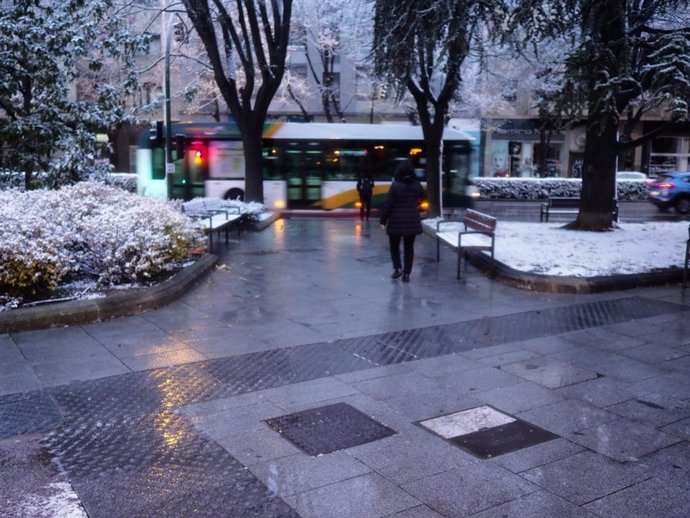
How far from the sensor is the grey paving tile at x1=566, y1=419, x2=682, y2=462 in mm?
4770

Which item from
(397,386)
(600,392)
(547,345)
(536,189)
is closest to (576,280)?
(547,345)

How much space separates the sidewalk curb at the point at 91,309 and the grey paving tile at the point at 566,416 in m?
4.85

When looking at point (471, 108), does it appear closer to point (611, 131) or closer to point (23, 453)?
point (611, 131)

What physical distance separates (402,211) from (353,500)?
23.3 feet

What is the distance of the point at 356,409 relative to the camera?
5.56m

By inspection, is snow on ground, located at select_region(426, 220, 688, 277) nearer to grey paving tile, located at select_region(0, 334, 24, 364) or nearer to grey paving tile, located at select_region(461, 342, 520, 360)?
grey paving tile, located at select_region(461, 342, 520, 360)

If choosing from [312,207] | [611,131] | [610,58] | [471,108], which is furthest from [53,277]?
[471,108]

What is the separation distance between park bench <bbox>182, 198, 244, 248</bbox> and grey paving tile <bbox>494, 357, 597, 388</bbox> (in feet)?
28.0

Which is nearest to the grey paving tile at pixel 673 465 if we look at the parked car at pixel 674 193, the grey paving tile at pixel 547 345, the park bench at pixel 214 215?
the grey paving tile at pixel 547 345

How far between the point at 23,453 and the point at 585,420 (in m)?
3.86

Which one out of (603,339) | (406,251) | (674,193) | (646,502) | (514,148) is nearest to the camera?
(646,502)

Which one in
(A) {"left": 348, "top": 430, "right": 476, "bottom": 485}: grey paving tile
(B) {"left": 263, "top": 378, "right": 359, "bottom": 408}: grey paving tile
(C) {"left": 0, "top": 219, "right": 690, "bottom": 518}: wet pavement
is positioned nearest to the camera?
(C) {"left": 0, "top": 219, "right": 690, "bottom": 518}: wet pavement

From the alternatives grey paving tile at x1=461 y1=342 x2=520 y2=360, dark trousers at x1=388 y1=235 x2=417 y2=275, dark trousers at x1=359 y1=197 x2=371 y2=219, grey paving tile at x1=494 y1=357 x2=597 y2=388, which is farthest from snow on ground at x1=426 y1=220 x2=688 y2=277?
dark trousers at x1=359 y1=197 x2=371 y2=219

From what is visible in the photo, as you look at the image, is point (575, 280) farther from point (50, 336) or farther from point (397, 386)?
point (50, 336)
